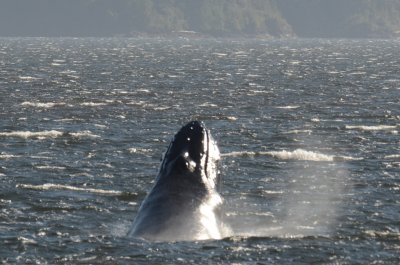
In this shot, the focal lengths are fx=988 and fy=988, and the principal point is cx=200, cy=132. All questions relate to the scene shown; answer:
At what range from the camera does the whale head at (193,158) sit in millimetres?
25797

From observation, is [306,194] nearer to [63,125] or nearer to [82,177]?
[82,177]

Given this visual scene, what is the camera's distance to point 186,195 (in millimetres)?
25219

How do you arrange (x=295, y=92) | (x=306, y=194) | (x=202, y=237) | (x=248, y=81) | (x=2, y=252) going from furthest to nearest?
(x=248, y=81), (x=295, y=92), (x=306, y=194), (x=2, y=252), (x=202, y=237)

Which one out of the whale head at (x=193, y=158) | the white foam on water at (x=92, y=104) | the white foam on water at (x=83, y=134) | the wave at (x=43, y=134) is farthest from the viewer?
the white foam on water at (x=92, y=104)

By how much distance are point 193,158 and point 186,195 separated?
3.74ft

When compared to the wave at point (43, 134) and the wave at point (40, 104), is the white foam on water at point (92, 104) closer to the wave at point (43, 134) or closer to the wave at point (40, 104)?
the wave at point (40, 104)

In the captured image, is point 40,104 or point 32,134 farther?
point 40,104

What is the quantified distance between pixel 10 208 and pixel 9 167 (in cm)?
985

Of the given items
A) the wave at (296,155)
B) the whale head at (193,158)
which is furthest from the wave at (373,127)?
the whale head at (193,158)

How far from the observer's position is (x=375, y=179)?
4525cm

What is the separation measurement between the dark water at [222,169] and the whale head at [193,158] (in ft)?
5.85

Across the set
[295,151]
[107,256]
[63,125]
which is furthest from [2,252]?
[63,125]

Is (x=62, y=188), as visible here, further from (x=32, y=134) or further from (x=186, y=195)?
(x=186, y=195)

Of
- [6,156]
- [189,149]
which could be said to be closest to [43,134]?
[6,156]
